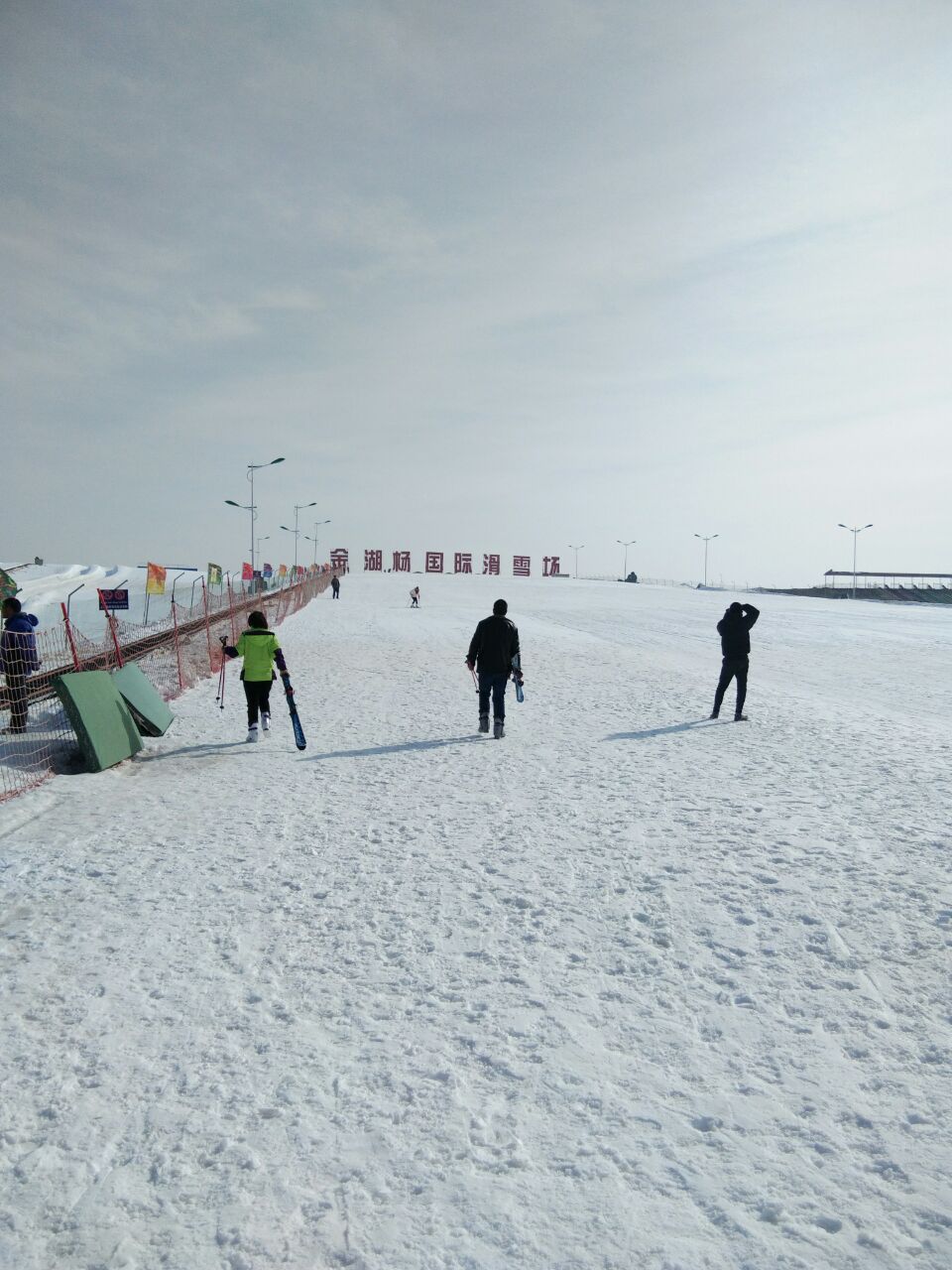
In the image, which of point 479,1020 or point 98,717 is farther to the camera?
point 98,717

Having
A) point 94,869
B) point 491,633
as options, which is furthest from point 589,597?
point 94,869

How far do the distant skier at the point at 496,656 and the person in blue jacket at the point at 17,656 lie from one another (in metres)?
6.10

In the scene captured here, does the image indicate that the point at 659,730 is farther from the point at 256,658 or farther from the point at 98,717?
the point at 98,717

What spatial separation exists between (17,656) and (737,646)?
1061cm

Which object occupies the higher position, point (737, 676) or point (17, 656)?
point (17, 656)

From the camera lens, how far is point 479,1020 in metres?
4.13

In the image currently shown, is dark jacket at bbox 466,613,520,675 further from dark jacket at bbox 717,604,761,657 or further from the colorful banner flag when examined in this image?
the colorful banner flag

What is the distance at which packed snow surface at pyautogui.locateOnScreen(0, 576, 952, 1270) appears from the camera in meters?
2.90

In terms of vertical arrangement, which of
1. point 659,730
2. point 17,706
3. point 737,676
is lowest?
point 659,730

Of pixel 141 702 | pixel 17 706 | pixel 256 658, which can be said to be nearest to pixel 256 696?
pixel 256 658

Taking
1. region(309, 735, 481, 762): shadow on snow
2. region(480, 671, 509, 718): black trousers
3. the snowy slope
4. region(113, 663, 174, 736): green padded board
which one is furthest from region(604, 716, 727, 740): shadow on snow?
the snowy slope

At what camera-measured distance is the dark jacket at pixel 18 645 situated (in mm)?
11859

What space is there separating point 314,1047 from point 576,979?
146 centimetres

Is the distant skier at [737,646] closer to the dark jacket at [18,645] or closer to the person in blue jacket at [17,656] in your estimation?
the person in blue jacket at [17,656]
